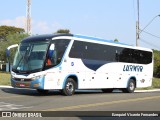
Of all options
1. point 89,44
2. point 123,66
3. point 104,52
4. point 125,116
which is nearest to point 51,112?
point 125,116

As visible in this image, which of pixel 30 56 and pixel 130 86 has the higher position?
pixel 30 56

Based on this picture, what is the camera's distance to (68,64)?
2095 cm

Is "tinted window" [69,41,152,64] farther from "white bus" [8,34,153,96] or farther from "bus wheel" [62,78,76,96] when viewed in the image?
"bus wheel" [62,78,76,96]

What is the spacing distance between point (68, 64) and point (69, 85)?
43.5 inches

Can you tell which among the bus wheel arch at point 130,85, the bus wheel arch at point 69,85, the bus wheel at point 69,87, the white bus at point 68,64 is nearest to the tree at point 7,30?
the bus wheel arch at point 130,85

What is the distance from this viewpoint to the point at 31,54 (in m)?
20.2

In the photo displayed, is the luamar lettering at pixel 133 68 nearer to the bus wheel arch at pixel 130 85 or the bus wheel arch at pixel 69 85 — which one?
the bus wheel arch at pixel 130 85

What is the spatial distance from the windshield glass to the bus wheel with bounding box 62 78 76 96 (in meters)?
1.95

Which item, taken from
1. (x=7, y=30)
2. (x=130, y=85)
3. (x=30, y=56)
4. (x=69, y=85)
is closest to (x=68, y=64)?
(x=69, y=85)

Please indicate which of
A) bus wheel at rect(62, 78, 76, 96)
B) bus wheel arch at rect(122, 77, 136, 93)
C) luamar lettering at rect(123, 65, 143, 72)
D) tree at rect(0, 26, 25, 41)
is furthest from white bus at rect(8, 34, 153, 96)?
tree at rect(0, 26, 25, 41)

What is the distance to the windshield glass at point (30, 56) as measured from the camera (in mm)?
19828

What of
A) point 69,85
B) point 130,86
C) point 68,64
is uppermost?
point 68,64

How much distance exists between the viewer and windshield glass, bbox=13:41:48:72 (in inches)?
781

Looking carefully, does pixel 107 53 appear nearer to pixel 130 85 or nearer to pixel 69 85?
pixel 130 85
